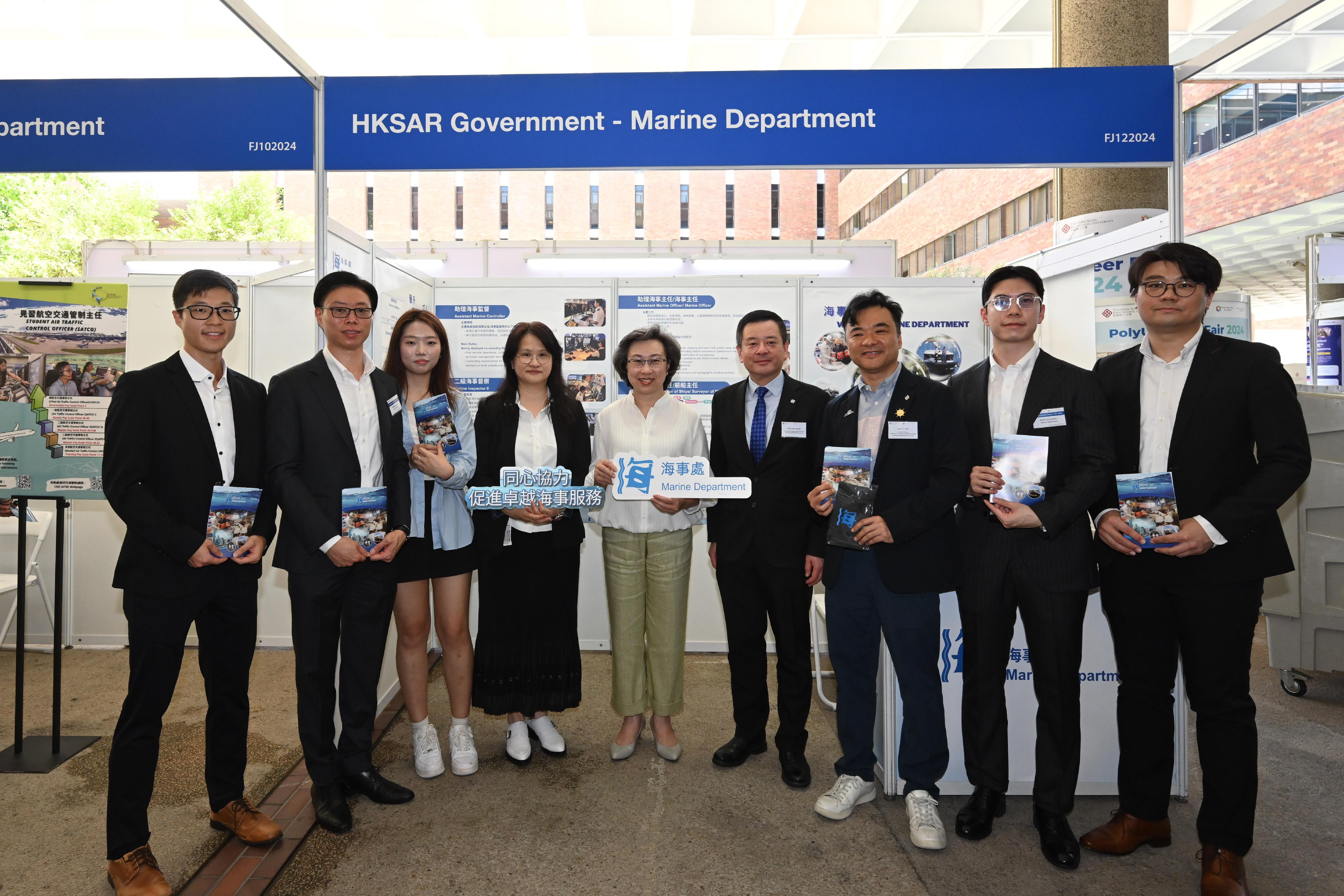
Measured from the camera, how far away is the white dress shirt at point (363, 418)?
9.23ft

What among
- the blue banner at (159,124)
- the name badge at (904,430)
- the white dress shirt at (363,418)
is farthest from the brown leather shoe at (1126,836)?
the blue banner at (159,124)

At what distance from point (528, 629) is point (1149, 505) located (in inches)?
97.5

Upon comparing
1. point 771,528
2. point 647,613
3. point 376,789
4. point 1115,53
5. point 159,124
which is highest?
point 1115,53

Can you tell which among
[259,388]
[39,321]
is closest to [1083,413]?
[259,388]

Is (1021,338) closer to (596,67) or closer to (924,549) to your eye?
(924,549)

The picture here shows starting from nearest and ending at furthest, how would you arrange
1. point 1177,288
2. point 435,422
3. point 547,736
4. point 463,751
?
point 1177,288 < point 435,422 < point 463,751 < point 547,736

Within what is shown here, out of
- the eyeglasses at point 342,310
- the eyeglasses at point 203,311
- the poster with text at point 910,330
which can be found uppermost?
the poster with text at point 910,330

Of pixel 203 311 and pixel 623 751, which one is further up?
pixel 203 311

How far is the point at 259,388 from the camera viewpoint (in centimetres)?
276

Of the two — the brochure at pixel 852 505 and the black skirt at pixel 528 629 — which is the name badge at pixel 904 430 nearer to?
the brochure at pixel 852 505

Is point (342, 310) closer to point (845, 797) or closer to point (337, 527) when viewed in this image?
point (337, 527)

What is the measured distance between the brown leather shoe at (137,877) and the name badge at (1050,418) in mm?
3245

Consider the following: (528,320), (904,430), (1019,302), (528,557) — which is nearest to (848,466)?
(904,430)

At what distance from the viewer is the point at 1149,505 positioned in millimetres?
2406
